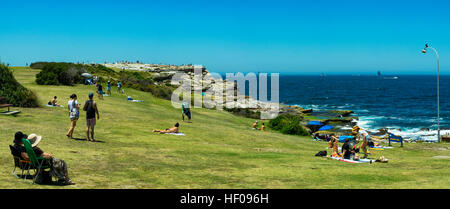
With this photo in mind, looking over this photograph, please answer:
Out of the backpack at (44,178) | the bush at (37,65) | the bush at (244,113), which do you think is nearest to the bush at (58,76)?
the bush at (244,113)

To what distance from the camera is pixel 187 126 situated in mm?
27906

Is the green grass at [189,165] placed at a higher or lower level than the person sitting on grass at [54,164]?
lower

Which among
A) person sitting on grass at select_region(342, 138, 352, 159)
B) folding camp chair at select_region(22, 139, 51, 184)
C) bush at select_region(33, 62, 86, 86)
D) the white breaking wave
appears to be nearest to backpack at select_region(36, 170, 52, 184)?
folding camp chair at select_region(22, 139, 51, 184)

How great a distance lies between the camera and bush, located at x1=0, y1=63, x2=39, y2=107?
96.2 feet

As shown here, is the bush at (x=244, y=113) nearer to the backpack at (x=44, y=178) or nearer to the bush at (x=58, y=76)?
the bush at (x=58, y=76)

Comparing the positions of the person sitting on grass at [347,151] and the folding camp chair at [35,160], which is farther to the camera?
the person sitting on grass at [347,151]

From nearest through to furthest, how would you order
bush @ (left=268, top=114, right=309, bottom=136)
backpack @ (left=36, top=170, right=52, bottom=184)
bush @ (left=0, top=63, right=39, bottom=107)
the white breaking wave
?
backpack @ (left=36, top=170, right=52, bottom=184) < bush @ (left=0, top=63, right=39, bottom=107) < bush @ (left=268, top=114, right=309, bottom=136) < the white breaking wave

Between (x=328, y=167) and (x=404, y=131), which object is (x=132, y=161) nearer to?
(x=328, y=167)

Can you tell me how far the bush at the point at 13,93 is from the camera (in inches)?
1154

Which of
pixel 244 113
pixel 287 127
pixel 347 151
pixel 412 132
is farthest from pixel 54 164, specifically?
pixel 412 132

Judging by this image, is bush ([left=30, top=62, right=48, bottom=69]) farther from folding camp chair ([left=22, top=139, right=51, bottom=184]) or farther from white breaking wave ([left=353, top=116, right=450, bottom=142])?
folding camp chair ([left=22, top=139, right=51, bottom=184])

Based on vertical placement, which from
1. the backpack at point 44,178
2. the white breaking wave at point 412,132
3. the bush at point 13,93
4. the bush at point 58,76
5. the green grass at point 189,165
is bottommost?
the white breaking wave at point 412,132
